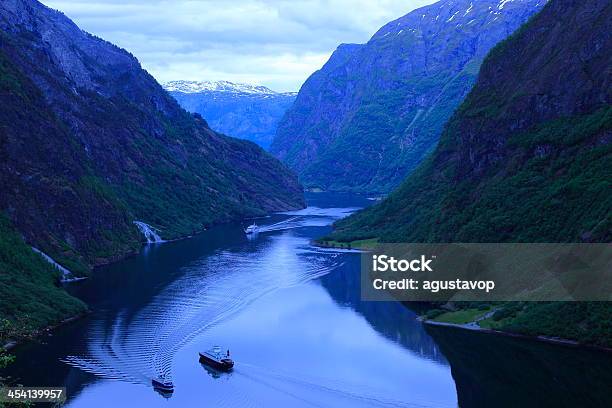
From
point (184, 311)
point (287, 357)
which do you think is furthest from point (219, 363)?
point (184, 311)

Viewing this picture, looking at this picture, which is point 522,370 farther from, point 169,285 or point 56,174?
point 56,174

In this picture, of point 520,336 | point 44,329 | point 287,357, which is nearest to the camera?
point 44,329

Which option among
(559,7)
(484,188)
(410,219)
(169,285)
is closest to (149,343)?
(169,285)

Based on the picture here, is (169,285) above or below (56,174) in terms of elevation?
below

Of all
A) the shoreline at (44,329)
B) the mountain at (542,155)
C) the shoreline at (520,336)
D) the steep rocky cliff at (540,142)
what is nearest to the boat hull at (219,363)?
the shoreline at (44,329)

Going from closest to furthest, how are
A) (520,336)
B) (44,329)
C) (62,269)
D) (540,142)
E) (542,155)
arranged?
(44,329) < (520,336) < (542,155) < (540,142) < (62,269)

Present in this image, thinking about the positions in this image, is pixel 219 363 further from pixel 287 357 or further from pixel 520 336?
pixel 520 336

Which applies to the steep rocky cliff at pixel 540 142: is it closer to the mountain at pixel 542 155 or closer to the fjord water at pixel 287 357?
the mountain at pixel 542 155
